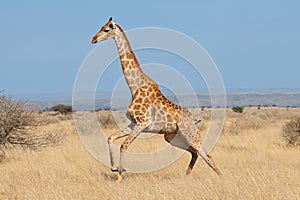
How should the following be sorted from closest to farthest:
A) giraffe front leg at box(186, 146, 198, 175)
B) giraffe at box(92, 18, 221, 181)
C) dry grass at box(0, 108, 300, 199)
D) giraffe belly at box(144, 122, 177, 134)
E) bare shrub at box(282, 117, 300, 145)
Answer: dry grass at box(0, 108, 300, 199)
giraffe at box(92, 18, 221, 181)
giraffe belly at box(144, 122, 177, 134)
giraffe front leg at box(186, 146, 198, 175)
bare shrub at box(282, 117, 300, 145)

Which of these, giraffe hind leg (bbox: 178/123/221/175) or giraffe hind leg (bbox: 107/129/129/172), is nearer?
giraffe hind leg (bbox: 107/129/129/172)

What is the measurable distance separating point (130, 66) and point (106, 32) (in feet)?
2.83

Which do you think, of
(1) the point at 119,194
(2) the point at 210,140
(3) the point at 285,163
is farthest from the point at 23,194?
(2) the point at 210,140

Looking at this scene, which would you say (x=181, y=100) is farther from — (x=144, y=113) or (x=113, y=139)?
(x=113, y=139)

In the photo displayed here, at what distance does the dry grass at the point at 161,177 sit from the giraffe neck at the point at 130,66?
182 centimetres

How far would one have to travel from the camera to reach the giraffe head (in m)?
9.27

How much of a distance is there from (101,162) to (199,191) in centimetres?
537

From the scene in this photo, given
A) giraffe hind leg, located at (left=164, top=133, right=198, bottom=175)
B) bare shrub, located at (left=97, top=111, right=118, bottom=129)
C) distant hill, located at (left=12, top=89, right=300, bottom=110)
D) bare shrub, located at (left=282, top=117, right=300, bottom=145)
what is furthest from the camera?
bare shrub, located at (left=97, top=111, right=118, bottom=129)

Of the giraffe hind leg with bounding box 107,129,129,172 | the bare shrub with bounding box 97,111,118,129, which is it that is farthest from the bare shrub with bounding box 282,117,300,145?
the bare shrub with bounding box 97,111,118,129

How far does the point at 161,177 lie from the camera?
32.3 feet

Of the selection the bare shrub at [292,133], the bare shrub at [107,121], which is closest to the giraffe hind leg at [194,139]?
the bare shrub at [292,133]

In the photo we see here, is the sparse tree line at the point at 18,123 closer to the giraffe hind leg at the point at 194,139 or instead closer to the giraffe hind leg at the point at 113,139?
the giraffe hind leg at the point at 113,139

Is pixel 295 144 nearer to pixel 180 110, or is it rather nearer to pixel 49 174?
pixel 180 110

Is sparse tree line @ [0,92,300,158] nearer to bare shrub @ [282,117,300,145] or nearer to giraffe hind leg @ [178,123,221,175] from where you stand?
giraffe hind leg @ [178,123,221,175]
